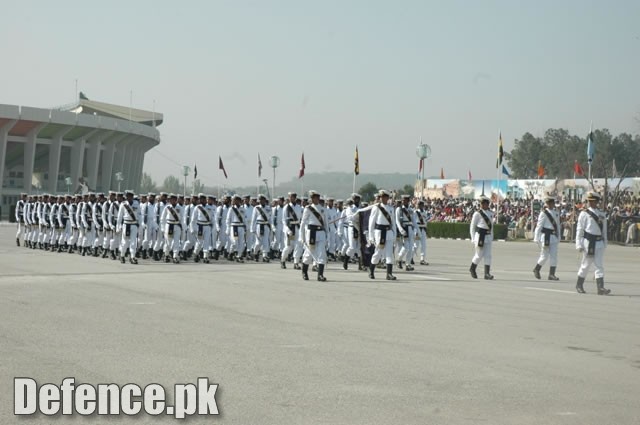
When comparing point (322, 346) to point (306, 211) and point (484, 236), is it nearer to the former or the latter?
point (306, 211)

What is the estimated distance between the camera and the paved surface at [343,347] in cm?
667

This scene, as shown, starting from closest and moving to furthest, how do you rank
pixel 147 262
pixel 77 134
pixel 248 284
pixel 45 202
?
pixel 248 284
pixel 147 262
pixel 45 202
pixel 77 134

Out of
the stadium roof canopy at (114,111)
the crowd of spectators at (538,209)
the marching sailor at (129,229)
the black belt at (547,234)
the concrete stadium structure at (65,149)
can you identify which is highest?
the stadium roof canopy at (114,111)

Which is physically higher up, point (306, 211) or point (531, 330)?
point (306, 211)

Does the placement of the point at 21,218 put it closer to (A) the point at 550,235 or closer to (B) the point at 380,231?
(B) the point at 380,231

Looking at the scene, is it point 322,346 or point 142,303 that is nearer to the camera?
point 322,346

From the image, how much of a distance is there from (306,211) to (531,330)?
835 cm

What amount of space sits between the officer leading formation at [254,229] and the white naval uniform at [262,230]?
30mm

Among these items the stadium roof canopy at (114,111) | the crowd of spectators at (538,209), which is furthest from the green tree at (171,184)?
the crowd of spectators at (538,209)

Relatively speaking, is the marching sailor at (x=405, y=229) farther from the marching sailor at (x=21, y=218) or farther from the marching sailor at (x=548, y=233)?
the marching sailor at (x=21, y=218)

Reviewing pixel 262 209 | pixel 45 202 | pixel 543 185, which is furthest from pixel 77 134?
pixel 262 209

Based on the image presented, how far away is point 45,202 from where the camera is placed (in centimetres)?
3272

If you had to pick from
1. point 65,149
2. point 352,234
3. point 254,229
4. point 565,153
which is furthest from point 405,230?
point 565,153

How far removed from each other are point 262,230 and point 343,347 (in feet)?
54.1
